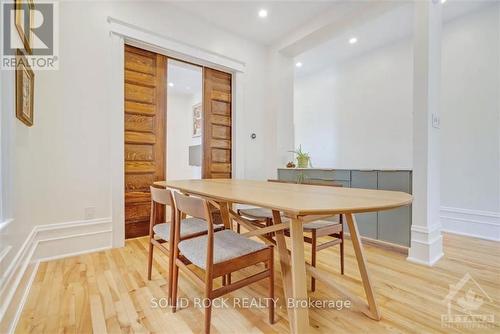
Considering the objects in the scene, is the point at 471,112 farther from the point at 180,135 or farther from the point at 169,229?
the point at 180,135

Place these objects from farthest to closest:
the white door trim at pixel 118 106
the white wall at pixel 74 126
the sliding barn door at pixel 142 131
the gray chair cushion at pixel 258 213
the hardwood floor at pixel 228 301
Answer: the sliding barn door at pixel 142 131 → the white door trim at pixel 118 106 → the white wall at pixel 74 126 → the gray chair cushion at pixel 258 213 → the hardwood floor at pixel 228 301

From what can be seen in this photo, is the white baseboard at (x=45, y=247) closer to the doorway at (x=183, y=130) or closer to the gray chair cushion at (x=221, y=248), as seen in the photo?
the gray chair cushion at (x=221, y=248)

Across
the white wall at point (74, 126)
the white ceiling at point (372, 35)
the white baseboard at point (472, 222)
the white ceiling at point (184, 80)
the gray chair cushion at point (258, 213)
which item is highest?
the white ceiling at point (372, 35)

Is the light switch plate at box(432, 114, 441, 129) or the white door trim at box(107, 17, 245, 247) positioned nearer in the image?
the light switch plate at box(432, 114, 441, 129)

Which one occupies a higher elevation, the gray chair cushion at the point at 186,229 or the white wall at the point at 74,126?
the white wall at the point at 74,126

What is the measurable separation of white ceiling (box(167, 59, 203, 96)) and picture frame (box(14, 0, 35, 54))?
7.79 feet

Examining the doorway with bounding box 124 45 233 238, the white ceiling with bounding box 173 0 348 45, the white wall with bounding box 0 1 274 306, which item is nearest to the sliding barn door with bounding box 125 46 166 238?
the doorway with bounding box 124 45 233 238

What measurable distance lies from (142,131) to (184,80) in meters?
2.73

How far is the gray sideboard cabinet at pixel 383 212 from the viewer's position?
2.35m

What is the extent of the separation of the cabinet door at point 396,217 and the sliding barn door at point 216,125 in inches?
81.4

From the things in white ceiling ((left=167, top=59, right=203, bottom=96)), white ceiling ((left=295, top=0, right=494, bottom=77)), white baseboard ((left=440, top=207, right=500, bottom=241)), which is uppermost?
white ceiling ((left=295, top=0, right=494, bottom=77))

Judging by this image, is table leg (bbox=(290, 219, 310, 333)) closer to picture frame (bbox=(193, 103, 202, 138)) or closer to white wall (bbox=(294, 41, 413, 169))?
white wall (bbox=(294, 41, 413, 169))

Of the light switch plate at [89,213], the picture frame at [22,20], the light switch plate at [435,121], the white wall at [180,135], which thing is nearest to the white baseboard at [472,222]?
the light switch plate at [435,121]

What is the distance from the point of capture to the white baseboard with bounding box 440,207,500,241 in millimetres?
2793
